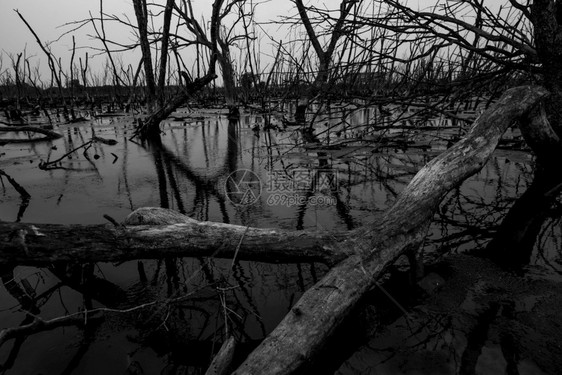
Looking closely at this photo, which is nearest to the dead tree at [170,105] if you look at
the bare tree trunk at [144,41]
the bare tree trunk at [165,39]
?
the bare tree trunk at [165,39]

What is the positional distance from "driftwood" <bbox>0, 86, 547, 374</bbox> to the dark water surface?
8.7 inches

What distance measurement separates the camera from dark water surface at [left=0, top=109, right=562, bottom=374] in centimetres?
127

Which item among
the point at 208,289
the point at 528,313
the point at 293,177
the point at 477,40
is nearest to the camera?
the point at 528,313

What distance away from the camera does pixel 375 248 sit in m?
1.37

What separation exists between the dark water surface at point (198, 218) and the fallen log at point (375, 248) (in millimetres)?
262

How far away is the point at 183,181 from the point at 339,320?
2.92m

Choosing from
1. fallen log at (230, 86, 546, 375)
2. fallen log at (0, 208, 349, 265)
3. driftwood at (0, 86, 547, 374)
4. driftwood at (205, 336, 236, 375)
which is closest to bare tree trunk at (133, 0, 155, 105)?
driftwood at (0, 86, 547, 374)

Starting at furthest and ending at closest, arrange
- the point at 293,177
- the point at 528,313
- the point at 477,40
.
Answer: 1. the point at 293,177
2. the point at 477,40
3. the point at 528,313

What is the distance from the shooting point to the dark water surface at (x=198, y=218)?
1.27 meters

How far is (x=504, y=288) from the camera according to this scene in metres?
1.57

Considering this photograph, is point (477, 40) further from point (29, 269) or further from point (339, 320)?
point (29, 269)

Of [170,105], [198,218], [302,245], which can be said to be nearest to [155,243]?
[302,245]

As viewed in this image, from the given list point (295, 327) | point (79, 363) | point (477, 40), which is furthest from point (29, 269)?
point (477, 40)

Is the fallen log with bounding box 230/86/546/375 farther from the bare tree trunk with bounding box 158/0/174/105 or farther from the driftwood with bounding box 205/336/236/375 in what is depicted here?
the bare tree trunk with bounding box 158/0/174/105
